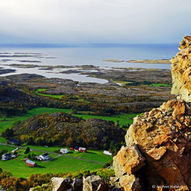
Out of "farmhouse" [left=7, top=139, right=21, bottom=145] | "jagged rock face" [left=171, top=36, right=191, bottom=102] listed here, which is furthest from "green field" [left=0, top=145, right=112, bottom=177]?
"jagged rock face" [left=171, top=36, right=191, bottom=102]

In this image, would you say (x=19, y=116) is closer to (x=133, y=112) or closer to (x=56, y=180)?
(x=133, y=112)

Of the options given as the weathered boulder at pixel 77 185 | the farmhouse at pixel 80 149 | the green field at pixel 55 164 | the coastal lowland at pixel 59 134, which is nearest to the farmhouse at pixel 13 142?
the coastal lowland at pixel 59 134

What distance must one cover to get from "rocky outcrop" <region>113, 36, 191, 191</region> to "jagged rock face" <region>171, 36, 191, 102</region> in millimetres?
3418

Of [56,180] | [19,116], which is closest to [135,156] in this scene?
[56,180]

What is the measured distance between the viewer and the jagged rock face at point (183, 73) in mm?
19936

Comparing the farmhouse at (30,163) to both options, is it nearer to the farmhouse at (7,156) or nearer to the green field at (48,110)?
the farmhouse at (7,156)

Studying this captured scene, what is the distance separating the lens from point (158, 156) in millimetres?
14898

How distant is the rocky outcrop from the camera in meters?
14.8

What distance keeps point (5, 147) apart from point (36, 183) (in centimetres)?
2008

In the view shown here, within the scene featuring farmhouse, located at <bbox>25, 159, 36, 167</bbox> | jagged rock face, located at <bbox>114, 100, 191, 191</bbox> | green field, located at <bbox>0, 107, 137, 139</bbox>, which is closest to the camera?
jagged rock face, located at <bbox>114, 100, 191, 191</bbox>

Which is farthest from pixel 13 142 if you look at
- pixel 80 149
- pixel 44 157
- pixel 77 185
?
pixel 77 185

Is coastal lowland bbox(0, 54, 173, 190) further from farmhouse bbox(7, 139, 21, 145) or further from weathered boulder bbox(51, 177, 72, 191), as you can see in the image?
weathered boulder bbox(51, 177, 72, 191)

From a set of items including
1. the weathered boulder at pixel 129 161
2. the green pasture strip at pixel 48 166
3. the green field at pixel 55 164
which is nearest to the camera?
the weathered boulder at pixel 129 161

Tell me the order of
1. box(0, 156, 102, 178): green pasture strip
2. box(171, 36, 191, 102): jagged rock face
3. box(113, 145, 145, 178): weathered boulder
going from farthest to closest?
box(0, 156, 102, 178): green pasture strip < box(171, 36, 191, 102): jagged rock face < box(113, 145, 145, 178): weathered boulder
